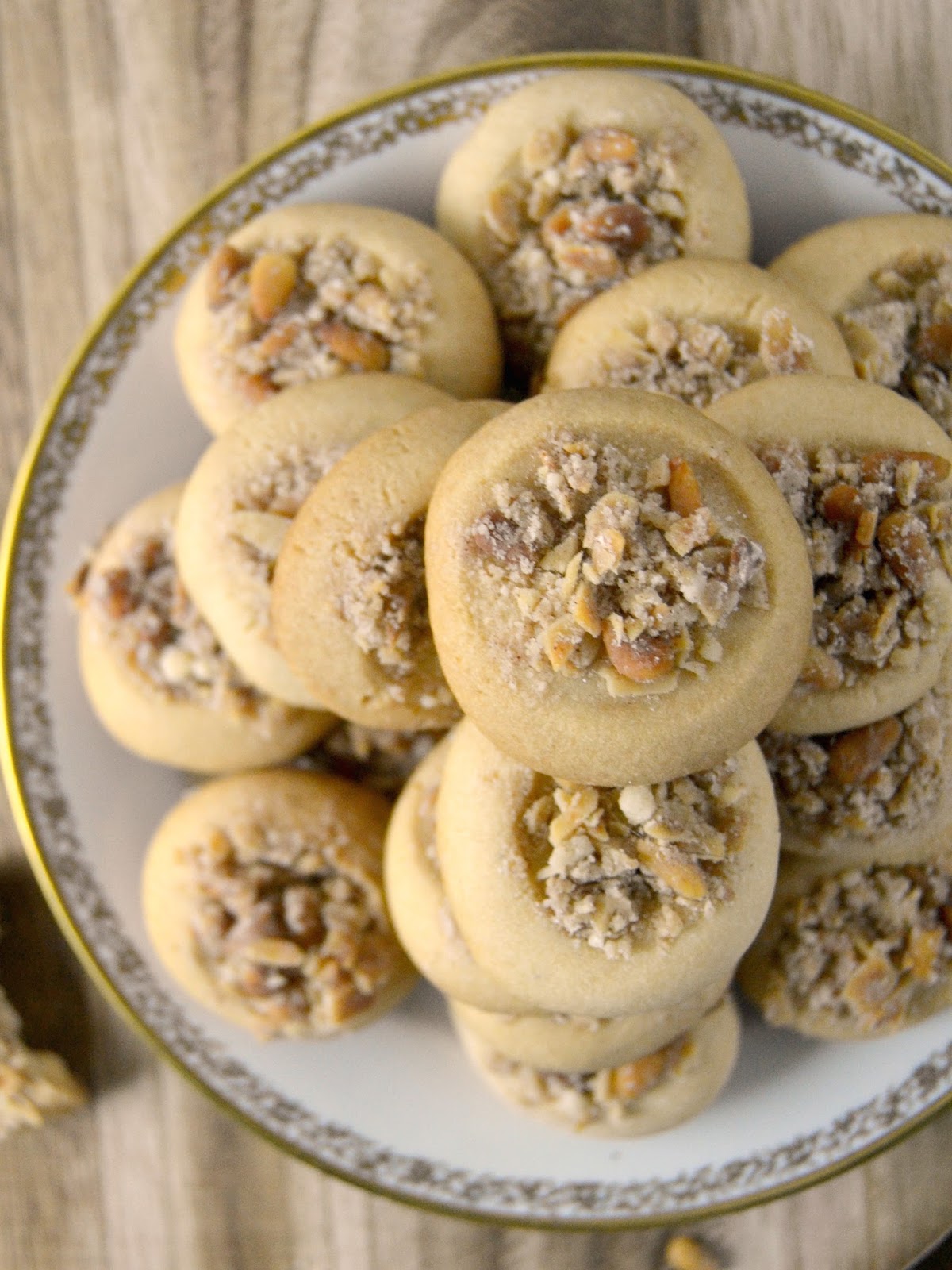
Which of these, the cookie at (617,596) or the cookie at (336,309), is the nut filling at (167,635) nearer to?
the cookie at (336,309)

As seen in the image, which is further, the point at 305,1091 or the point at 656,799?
the point at 305,1091

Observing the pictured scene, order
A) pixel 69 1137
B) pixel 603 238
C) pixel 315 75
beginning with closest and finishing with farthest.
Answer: pixel 603 238
pixel 315 75
pixel 69 1137

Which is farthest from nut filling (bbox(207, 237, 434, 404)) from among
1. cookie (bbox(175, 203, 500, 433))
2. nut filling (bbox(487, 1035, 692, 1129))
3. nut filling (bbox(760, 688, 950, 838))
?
nut filling (bbox(487, 1035, 692, 1129))

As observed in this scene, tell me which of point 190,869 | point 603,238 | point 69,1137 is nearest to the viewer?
point 603,238

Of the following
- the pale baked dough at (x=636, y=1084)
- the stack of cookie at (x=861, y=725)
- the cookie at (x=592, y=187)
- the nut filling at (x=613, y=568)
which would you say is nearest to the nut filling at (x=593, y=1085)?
the pale baked dough at (x=636, y=1084)

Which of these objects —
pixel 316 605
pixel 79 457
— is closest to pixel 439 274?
pixel 316 605

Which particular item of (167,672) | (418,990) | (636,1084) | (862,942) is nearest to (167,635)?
(167,672)

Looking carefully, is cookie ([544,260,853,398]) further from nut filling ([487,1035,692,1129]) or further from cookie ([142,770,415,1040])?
nut filling ([487,1035,692,1129])

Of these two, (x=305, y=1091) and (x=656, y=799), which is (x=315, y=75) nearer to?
(x=656, y=799)
